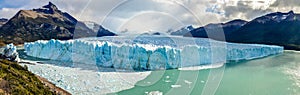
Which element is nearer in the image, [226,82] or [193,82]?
[193,82]

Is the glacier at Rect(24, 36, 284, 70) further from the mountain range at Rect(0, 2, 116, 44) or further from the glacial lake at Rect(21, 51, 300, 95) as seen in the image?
the mountain range at Rect(0, 2, 116, 44)

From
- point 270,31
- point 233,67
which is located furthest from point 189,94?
point 270,31

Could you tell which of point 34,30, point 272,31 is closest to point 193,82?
point 272,31

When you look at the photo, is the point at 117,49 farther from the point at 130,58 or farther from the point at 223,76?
the point at 223,76

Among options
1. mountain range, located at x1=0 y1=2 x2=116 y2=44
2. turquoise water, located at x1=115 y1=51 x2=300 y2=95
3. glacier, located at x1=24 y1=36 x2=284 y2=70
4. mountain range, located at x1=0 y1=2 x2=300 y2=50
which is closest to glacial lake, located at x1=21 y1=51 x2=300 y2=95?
turquoise water, located at x1=115 y1=51 x2=300 y2=95

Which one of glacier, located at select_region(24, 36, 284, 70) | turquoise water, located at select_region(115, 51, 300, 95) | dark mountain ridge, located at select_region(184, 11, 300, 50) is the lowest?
turquoise water, located at select_region(115, 51, 300, 95)

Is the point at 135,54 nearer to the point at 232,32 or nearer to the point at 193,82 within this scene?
the point at 193,82

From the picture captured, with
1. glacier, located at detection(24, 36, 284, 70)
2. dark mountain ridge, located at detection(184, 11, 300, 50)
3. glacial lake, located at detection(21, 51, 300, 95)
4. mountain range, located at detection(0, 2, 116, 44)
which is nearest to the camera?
glacial lake, located at detection(21, 51, 300, 95)

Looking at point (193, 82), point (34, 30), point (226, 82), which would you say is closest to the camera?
point (193, 82)
